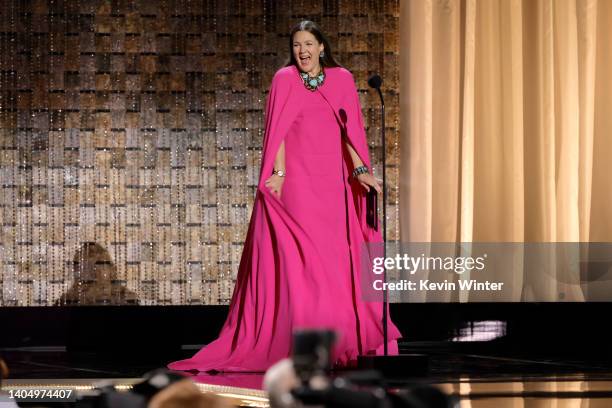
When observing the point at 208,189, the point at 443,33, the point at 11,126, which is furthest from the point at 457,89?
the point at 11,126

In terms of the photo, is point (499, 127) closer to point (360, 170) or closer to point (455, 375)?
point (360, 170)

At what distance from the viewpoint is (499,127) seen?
6742 mm

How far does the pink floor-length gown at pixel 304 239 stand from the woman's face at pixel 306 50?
0.25 ft

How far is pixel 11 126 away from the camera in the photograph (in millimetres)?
6750

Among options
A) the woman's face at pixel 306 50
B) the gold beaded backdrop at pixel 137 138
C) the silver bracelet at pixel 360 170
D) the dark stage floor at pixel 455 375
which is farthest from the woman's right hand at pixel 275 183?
the gold beaded backdrop at pixel 137 138

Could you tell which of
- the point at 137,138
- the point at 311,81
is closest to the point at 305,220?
the point at 311,81

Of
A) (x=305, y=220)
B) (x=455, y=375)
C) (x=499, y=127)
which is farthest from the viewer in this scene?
(x=499, y=127)

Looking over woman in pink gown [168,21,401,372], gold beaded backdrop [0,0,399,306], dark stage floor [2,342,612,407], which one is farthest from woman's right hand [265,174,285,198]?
gold beaded backdrop [0,0,399,306]

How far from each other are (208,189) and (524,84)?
2.05m

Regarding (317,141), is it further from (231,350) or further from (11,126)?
(11,126)

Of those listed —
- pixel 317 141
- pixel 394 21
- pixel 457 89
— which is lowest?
pixel 317 141

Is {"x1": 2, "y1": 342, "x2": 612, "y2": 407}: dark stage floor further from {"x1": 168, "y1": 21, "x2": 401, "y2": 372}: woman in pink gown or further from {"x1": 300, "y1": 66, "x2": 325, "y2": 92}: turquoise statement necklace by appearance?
{"x1": 300, "y1": 66, "x2": 325, "y2": 92}: turquoise statement necklace

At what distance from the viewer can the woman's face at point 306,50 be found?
4.88 meters

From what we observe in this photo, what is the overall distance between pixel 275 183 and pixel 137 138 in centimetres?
207
